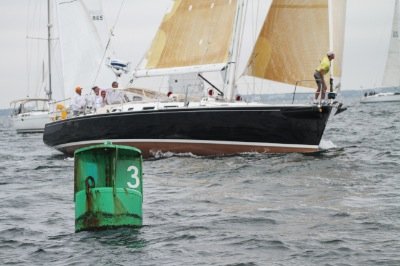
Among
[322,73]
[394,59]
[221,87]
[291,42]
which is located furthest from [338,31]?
[394,59]

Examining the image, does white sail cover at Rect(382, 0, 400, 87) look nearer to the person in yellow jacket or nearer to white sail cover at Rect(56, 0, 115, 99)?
white sail cover at Rect(56, 0, 115, 99)

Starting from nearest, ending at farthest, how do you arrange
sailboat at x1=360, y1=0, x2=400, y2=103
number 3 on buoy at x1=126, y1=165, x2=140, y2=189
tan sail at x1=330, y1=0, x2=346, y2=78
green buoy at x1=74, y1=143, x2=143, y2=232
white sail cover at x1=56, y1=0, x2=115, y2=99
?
1. green buoy at x1=74, y1=143, x2=143, y2=232
2. number 3 on buoy at x1=126, y1=165, x2=140, y2=189
3. tan sail at x1=330, y1=0, x2=346, y2=78
4. white sail cover at x1=56, y1=0, x2=115, y2=99
5. sailboat at x1=360, y1=0, x2=400, y2=103

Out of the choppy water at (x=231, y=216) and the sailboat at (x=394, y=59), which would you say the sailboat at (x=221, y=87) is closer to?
the choppy water at (x=231, y=216)

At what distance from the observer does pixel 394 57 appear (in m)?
85.5

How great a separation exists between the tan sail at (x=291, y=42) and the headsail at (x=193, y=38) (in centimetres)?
91

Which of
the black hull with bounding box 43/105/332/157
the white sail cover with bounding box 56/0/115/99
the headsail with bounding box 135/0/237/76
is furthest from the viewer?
the white sail cover with bounding box 56/0/115/99

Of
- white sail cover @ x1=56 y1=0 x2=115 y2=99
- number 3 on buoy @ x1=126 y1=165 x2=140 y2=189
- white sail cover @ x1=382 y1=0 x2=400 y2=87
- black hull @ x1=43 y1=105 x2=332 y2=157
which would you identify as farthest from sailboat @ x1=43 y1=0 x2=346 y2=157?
white sail cover @ x1=382 y1=0 x2=400 y2=87

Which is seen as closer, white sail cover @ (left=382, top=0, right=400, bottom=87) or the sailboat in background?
the sailboat in background

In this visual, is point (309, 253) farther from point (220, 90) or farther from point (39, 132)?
point (39, 132)

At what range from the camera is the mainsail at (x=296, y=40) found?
2084 cm

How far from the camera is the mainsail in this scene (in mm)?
20844

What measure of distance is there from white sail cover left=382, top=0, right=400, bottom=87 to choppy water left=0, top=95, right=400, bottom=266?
6865 cm

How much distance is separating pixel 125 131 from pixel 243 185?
256 inches

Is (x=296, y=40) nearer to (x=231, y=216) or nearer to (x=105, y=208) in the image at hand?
(x=231, y=216)
